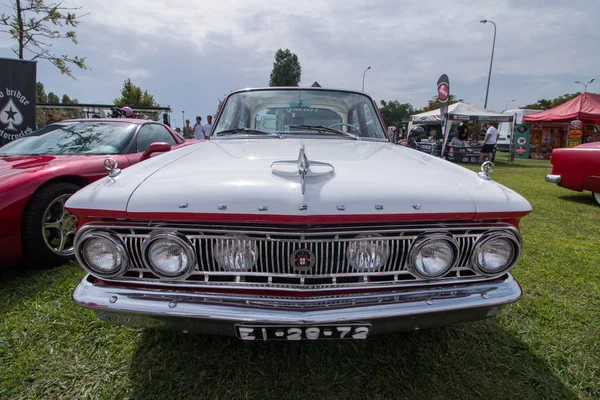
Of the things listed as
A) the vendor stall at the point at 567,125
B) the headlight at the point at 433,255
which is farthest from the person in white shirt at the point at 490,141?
the headlight at the point at 433,255

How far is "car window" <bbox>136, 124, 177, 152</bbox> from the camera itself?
4170 mm

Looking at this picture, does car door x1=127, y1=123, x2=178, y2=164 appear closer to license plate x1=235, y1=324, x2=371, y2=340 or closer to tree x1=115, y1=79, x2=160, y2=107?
license plate x1=235, y1=324, x2=371, y2=340

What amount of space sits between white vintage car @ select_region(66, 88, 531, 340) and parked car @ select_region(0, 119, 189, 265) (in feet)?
4.97

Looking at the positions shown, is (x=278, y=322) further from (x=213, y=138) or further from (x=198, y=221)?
(x=213, y=138)

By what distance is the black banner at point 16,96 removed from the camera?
19.6ft

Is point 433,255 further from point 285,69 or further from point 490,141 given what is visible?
point 285,69

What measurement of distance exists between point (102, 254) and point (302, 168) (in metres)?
0.96

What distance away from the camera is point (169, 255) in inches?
56.9

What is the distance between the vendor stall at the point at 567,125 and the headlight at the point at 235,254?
65.1ft

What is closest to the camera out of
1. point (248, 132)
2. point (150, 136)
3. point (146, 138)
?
point (248, 132)

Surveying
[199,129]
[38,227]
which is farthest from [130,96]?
[38,227]

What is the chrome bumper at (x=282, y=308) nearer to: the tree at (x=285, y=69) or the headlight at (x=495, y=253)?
the headlight at (x=495, y=253)

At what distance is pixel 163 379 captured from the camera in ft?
5.70

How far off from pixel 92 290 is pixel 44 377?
0.75 meters
